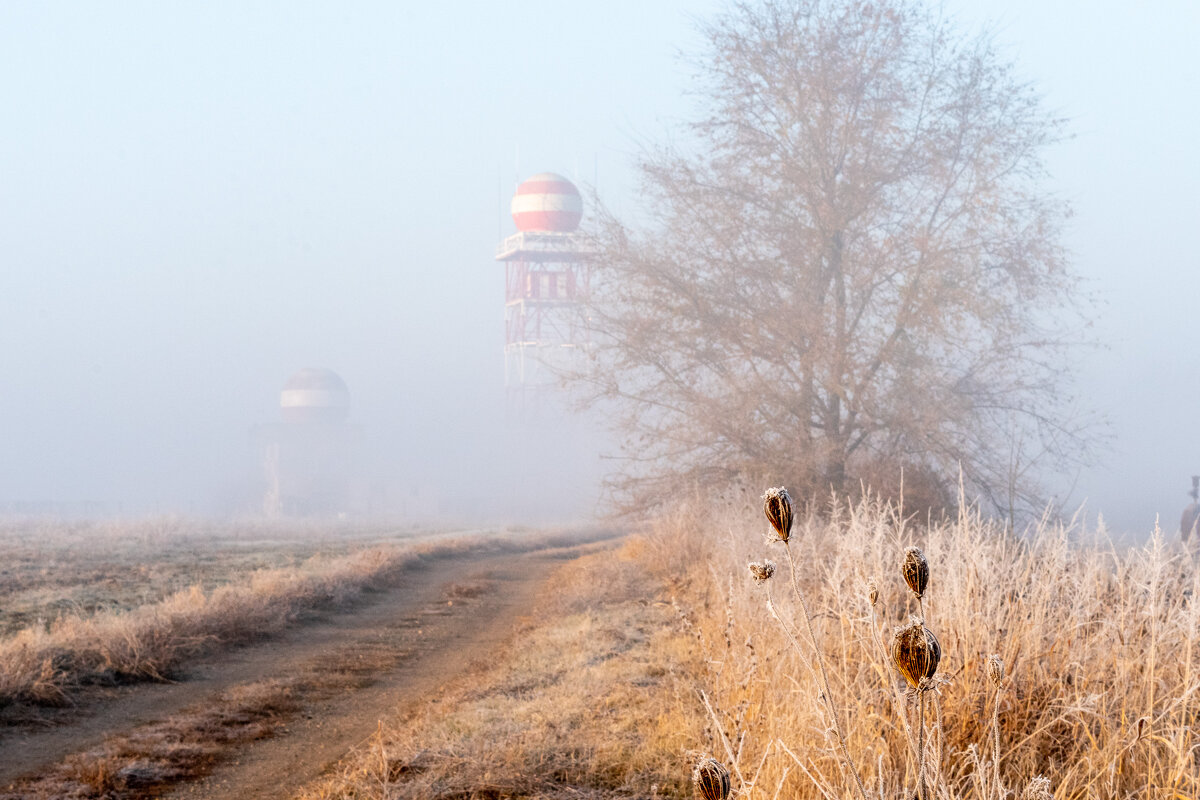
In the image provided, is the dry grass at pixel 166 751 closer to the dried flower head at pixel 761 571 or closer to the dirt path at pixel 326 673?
the dirt path at pixel 326 673

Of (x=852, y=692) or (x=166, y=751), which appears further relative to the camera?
(x=166, y=751)

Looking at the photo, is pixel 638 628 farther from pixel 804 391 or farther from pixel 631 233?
pixel 631 233

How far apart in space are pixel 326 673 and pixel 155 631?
1.84 m

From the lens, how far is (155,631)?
9609 millimetres

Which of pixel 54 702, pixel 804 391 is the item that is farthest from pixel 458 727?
pixel 804 391

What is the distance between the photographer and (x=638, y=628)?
1054cm

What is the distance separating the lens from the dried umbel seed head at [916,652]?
4.01 feet

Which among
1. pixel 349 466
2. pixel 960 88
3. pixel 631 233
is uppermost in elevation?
pixel 960 88

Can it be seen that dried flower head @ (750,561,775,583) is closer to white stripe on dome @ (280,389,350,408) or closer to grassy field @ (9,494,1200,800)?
grassy field @ (9,494,1200,800)

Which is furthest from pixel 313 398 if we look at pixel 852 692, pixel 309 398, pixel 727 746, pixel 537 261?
pixel 727 746

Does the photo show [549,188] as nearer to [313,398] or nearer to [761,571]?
[313,398]

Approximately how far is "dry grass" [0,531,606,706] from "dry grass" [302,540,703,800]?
306 centimetres

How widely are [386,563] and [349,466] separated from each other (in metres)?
77.5

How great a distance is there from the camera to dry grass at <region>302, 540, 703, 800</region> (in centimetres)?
509
